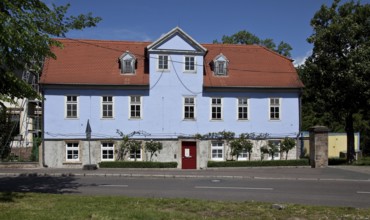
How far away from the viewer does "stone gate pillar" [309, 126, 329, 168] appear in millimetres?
30016

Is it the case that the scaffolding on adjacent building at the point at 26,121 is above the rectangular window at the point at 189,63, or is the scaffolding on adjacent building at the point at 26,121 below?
below

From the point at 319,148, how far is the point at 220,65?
956 cm

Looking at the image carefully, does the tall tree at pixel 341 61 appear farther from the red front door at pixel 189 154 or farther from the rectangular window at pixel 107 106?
the rectangular window at pixel 107 106

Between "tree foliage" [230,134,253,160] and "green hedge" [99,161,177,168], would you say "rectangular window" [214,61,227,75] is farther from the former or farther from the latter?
"green hedge" [99,161,177,168]

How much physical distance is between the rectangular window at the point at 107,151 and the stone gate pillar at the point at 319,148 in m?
14.2

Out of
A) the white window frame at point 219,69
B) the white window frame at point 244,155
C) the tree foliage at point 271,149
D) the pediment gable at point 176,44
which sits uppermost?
the pediment gable at point 176,44

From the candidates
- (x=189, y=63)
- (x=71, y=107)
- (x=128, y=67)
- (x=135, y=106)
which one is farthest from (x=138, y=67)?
(x=71, y=107)

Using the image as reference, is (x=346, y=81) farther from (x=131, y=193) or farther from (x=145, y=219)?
(x=145, y=219)

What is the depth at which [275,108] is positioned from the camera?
33125 millimetres

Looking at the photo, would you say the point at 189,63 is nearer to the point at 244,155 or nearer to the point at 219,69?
the point at 219,69

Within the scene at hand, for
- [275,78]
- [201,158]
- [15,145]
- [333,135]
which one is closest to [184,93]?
[201,158]

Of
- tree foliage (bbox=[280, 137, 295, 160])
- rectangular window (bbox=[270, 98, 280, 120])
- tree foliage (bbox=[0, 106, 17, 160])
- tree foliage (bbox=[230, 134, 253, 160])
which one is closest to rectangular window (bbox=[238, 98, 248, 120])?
tree foliage (bbox=[230, 134, 253, 160])

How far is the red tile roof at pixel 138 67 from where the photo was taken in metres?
31.2

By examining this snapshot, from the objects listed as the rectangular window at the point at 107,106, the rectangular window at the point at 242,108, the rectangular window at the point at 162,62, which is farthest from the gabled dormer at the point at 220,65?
the rectangular window at the point at 107,106
